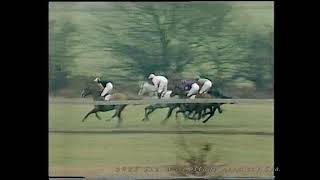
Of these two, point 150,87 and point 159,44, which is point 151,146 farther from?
point 159,44

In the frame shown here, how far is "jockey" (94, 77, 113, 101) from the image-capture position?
3100 mm

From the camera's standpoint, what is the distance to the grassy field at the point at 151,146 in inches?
121

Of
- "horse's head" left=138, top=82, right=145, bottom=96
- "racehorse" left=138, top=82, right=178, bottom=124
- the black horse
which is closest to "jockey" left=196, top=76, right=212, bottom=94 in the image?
the black horse

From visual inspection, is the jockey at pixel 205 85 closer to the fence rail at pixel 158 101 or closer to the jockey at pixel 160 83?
the fence rail at pixel 158 101

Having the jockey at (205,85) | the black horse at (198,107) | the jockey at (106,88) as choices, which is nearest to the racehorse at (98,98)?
the jockey at (106,88)

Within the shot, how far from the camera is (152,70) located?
309 centimetres

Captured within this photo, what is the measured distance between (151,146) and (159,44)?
1.54ft

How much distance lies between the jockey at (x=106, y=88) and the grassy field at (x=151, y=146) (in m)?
0.10

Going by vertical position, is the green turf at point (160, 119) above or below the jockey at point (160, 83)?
A: below

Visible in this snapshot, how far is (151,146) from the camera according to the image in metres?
3.08

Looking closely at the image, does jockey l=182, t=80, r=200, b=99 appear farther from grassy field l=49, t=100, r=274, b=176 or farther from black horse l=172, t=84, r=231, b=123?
grassy field l=49, t=100, r=274, b=176

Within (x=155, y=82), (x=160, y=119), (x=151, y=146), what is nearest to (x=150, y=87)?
(x=155, y=82)
